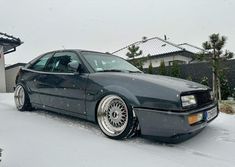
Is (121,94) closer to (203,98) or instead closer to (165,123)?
(165,123)

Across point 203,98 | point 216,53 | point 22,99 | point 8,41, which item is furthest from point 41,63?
point 8,41

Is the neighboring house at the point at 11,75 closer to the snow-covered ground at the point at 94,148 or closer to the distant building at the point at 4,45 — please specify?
the distant building at the point at 4,45

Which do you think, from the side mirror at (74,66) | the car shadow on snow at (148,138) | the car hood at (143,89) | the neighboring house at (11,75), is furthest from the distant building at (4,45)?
the car hood at (143,89)

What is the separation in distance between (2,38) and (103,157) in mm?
11687

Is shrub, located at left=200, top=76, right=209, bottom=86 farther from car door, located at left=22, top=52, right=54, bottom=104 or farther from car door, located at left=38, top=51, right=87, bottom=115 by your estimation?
car door, located at left=38, top=51, right=87, bottom=115

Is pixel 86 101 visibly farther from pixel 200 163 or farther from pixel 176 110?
pixel 200 163

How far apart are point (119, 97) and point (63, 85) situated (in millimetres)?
1125

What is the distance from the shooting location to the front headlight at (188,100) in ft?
9.31

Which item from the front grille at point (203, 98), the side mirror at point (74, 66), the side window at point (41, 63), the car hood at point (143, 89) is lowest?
the front grille at point (203, 98)

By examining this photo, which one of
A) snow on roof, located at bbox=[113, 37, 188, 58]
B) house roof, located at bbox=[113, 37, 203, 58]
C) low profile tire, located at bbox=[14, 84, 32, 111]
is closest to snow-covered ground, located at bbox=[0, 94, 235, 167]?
low profile tire, located at bbox=[14, 84, 32, 111]

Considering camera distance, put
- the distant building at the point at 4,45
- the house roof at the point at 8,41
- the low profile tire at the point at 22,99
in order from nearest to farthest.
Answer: the low profile tire at the point at 22,99 < the distant building at the point at 4,45 < the house roof at the point at 8,41

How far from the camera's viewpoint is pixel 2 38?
40.7 feet

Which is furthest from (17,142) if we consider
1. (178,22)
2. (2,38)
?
(178,22)

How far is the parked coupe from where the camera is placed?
9.29 feet
